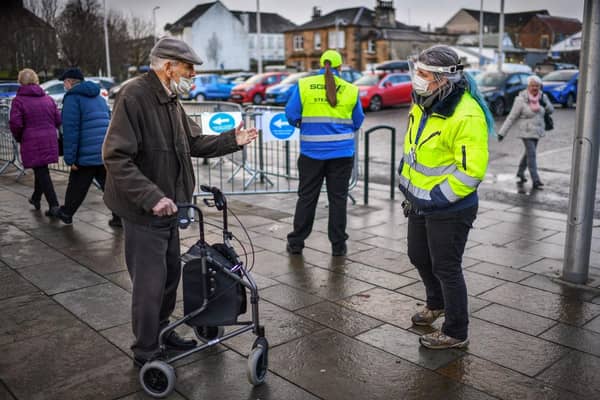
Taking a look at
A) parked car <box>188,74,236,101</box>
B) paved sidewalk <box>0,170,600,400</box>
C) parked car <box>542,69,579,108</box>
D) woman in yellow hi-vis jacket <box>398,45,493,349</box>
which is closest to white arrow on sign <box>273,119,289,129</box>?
paved sidewalk <box>0,170,600,400</box>

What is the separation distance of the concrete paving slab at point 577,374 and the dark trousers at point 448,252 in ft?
1.93

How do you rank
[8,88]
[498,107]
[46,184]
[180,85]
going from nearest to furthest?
Answer: [180,85]
[46,184]
[8,88]
[498,107]

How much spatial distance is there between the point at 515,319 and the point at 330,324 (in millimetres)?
1366

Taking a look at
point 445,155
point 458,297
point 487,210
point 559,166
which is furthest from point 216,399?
point 559,166

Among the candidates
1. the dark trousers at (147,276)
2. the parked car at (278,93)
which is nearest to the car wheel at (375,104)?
the parked car at (278,93)

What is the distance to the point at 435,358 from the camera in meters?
4.10

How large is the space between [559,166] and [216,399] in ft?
33.7

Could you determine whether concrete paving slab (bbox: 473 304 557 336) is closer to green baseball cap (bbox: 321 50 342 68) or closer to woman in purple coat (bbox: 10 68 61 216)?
green baseball cap (bbox: 321 50 342 68)

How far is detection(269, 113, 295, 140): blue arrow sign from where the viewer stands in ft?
30.1

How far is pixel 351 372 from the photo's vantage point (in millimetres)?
3908

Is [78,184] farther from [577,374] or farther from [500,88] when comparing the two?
[500,88]

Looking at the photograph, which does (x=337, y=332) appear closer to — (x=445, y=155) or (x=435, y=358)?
(x=435, y=358)

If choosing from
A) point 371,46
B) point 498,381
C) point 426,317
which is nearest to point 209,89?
point 426,317

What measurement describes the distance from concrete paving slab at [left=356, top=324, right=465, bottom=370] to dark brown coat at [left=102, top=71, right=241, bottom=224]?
63.6 inches
